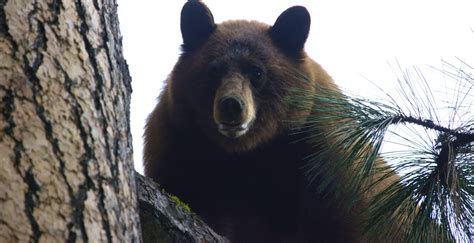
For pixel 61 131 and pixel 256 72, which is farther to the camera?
pixel 256 72

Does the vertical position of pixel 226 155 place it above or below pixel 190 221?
above

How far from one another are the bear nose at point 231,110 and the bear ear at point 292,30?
96 centimetres

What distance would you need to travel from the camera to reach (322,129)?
436 cm

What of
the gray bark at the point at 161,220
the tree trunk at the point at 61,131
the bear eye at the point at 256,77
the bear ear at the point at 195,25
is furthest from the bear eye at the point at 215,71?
the tree trunk at the point at 61,131

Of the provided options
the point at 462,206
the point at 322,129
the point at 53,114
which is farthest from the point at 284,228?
the point at 53,114

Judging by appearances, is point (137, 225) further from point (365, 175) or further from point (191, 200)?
point (191, 200)

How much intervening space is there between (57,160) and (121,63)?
2.02 feet

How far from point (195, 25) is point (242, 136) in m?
1.07

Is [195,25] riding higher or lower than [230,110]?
higher

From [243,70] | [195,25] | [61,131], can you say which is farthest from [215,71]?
[61,131]

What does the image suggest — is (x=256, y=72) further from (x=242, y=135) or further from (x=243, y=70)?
(x=242, y=135)

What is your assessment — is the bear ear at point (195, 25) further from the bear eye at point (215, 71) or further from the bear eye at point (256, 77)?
the bear eye at point (256, 77)

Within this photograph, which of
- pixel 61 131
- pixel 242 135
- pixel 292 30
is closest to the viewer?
pixel 61 131

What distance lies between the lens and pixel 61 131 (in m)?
2.13
